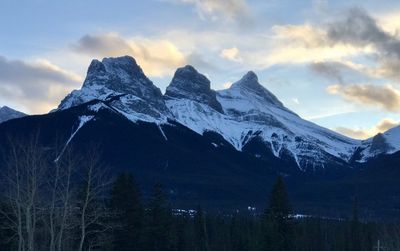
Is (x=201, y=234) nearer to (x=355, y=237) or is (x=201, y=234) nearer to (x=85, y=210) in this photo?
(x=355, y=237)

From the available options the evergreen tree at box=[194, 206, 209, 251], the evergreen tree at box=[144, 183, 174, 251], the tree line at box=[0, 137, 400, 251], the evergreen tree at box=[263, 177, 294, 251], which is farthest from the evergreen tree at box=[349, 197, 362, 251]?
the evergreen tree at box=[144, 183, 174, 251]

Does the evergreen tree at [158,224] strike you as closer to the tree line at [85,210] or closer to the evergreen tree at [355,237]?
the tree line at [85,210]

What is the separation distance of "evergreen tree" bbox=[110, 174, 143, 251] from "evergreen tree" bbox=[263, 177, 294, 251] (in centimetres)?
1472

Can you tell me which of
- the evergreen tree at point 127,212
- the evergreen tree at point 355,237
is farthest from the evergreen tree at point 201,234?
the evergreen tree at point 355,237

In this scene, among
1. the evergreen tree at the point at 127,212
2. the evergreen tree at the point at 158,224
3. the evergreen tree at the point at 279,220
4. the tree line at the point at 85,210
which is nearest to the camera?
the tree line at the point at 85,210

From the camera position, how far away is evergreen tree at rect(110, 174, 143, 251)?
232 ft

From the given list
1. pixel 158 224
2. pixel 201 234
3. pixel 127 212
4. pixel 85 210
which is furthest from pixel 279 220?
pixel 201 234

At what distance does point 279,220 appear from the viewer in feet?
254

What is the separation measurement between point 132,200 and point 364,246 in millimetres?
67793

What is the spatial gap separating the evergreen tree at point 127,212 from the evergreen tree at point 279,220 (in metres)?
14.7

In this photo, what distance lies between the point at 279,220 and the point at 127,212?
16858mm

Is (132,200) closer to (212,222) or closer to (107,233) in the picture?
(107,233)

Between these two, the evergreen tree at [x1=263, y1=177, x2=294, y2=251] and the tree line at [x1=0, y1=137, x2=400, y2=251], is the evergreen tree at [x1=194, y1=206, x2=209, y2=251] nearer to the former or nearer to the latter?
the tree line at [x1=0, y1=137, x2=400, y2=251]

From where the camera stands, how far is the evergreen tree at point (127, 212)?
70.6 m
